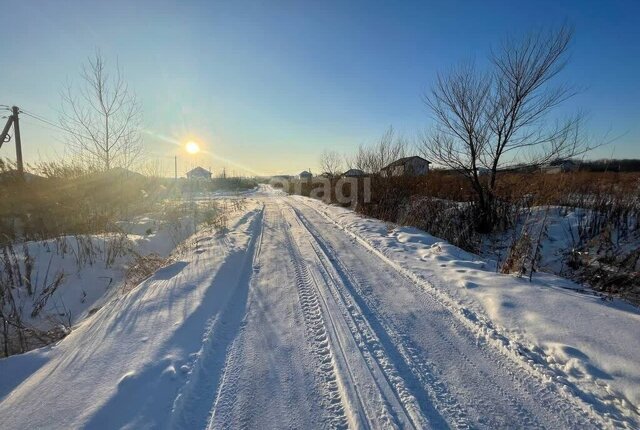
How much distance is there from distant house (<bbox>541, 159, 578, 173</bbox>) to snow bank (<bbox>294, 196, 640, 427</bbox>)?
5.74 metres

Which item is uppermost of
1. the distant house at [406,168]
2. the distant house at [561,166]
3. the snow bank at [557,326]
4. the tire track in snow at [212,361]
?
the distant house at [406,168]

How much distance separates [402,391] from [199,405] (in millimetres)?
1481

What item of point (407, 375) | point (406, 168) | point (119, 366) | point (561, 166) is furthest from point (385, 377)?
point (406, 168)

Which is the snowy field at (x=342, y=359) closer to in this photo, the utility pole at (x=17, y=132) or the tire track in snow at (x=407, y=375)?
the tire track in snow at (x=407, y=375)

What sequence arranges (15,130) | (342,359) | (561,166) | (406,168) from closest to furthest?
(342,359) < (561,166) < (15,130) < (406,168)

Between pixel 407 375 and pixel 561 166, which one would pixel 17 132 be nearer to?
pixel 407 375

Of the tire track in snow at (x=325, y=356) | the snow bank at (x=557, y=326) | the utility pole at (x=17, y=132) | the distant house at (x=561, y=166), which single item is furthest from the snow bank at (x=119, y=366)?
the utility pole at (x=17, y=132)

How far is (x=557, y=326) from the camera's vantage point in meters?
2.98

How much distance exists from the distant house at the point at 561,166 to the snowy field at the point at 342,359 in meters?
5.86

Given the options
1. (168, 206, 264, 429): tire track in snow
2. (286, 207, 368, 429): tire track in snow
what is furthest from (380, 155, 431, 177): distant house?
(168, 206, 264, 429): tire track in snow

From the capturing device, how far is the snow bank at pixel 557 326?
224cm

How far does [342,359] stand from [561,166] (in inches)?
380

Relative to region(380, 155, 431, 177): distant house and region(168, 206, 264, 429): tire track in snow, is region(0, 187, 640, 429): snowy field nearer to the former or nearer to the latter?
region(168, 206, 264, 429): tire track in snow

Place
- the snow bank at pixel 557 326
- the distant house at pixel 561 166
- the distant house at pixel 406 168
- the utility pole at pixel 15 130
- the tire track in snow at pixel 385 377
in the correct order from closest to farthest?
the tire track in snow at pixel 385 377 < the snow bank at pixel 557 326 < the distant house at pixel 561 166 < the utility pole at pixel 15 130 < the distant house at pixel 406 168
